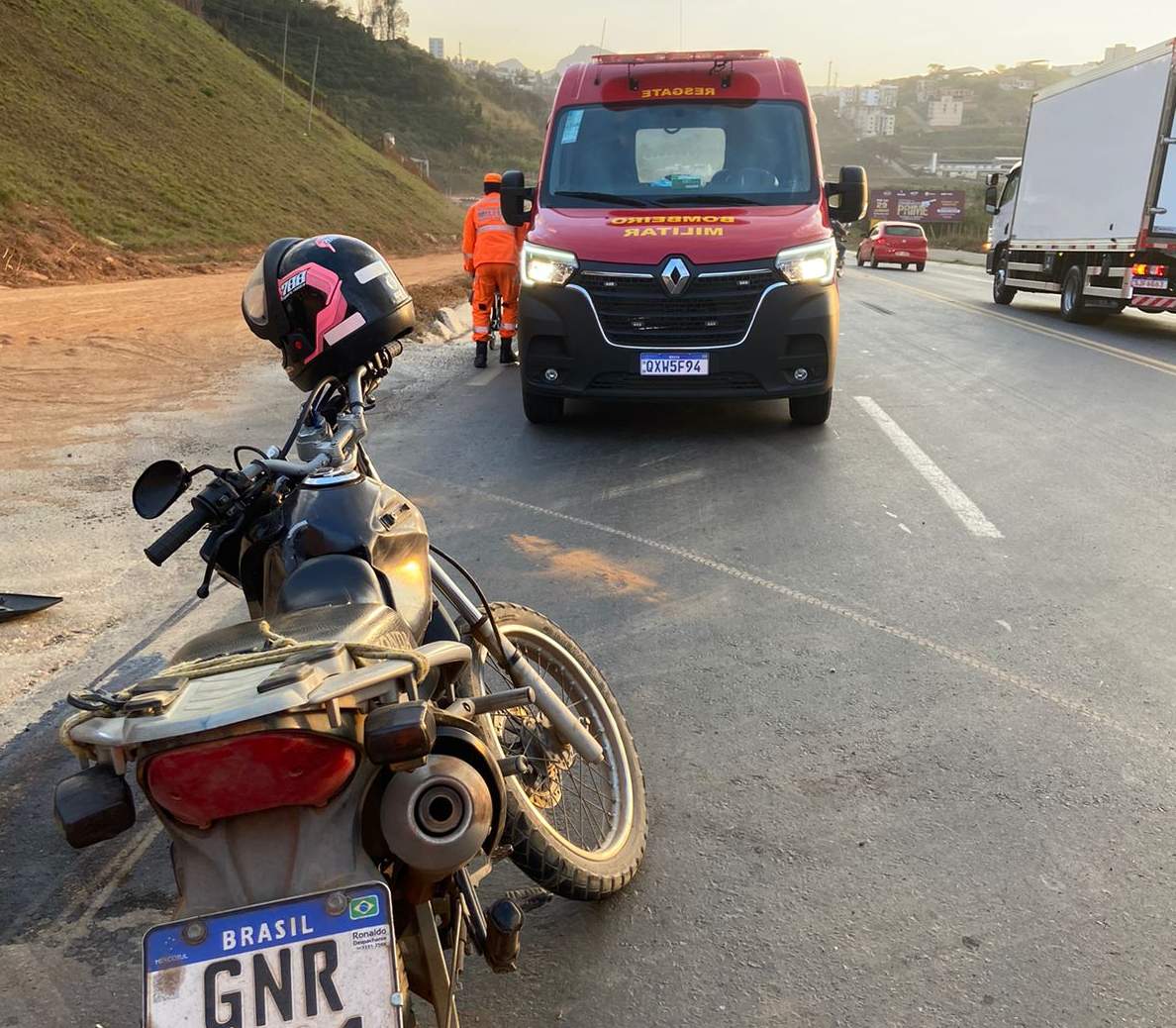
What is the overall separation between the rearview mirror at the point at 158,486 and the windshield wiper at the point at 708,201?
6299mm

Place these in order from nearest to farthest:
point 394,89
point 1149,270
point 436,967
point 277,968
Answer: point 277,968, point 436,967, point 1149,270, point 394,89

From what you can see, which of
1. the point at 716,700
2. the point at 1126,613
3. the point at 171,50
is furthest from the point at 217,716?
the point at 171,50

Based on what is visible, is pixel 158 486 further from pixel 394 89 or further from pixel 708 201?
pixel 394 89

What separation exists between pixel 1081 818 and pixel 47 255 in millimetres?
21043

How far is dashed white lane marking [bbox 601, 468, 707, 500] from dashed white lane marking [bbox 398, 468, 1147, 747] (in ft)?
1.79

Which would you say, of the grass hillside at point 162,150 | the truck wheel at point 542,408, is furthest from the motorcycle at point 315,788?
the grass hillside at point 162,150

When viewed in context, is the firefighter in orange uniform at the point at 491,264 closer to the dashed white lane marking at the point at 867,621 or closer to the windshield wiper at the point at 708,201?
the windshield wiper at the point at 708,201

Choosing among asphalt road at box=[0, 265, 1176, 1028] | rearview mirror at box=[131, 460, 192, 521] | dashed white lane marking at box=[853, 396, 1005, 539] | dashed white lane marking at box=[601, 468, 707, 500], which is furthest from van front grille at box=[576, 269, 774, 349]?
rearview mirror at box=[131, 460, 192, 521]

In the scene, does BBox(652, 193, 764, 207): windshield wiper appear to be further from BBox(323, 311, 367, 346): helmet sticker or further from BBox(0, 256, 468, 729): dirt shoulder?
BBox(323, 311, 367, 346): helmet sticker

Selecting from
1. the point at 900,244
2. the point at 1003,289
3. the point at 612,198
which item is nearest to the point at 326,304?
the point at 612,198

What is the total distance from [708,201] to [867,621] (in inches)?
177

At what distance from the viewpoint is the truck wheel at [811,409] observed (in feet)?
26.7

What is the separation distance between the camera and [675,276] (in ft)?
24.4

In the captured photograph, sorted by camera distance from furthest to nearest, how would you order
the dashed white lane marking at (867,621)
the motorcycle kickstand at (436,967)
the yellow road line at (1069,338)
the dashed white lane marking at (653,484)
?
the yellow road line at (1069,338)
the dashed white lane marking at (653,484)
the dashed white lane marking at (867,621)
the motorcycle kickstand at (436,967)
